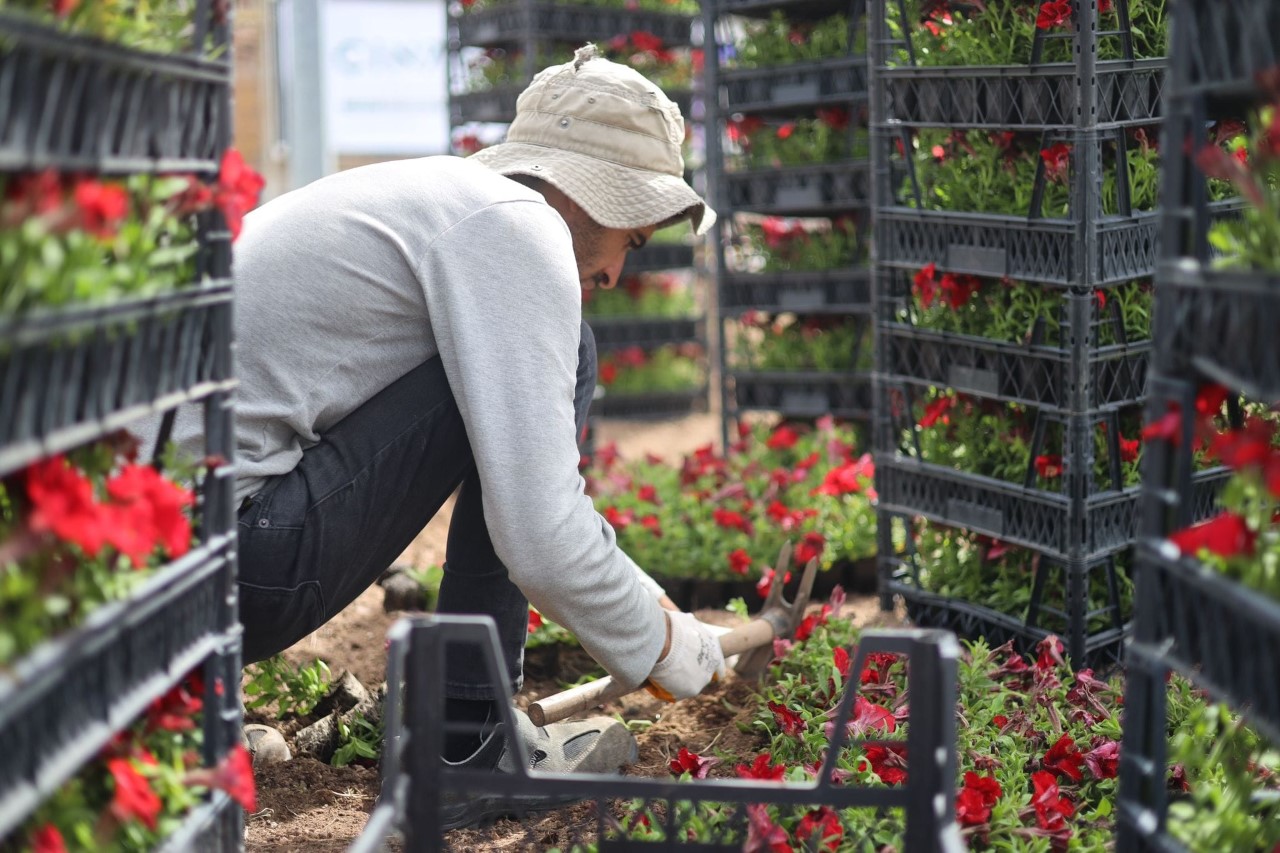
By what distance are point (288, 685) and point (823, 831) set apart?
1.31 meters

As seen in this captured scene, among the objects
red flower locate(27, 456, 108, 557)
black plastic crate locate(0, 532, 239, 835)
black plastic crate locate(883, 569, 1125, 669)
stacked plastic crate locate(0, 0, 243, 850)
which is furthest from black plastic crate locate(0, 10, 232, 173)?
black plastic crate locate(883, 569, 1125, 669)

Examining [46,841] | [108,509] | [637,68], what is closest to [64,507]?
[108,509]

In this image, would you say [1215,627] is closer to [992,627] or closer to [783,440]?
[992,627]

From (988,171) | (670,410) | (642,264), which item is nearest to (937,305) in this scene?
(988,171)

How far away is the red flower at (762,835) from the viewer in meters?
1.82

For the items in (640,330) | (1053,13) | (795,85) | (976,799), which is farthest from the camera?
(640,330)

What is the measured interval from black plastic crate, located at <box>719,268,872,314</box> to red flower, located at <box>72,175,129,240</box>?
3.79m

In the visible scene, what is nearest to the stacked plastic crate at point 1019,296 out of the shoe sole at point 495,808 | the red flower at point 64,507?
the shoe sole at point 495,808

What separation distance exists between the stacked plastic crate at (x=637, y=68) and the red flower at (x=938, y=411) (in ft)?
9.08

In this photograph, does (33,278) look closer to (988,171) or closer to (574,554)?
(574,554)

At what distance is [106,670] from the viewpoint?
4.32ft

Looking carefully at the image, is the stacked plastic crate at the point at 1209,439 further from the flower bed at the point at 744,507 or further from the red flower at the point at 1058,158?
the flower bed at the point at 744,507

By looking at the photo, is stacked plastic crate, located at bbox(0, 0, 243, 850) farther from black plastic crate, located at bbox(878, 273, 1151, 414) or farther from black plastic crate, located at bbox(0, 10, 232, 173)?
black plastic crate, located at bbox(878, 273, 1151, 414)

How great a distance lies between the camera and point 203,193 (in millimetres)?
1485
